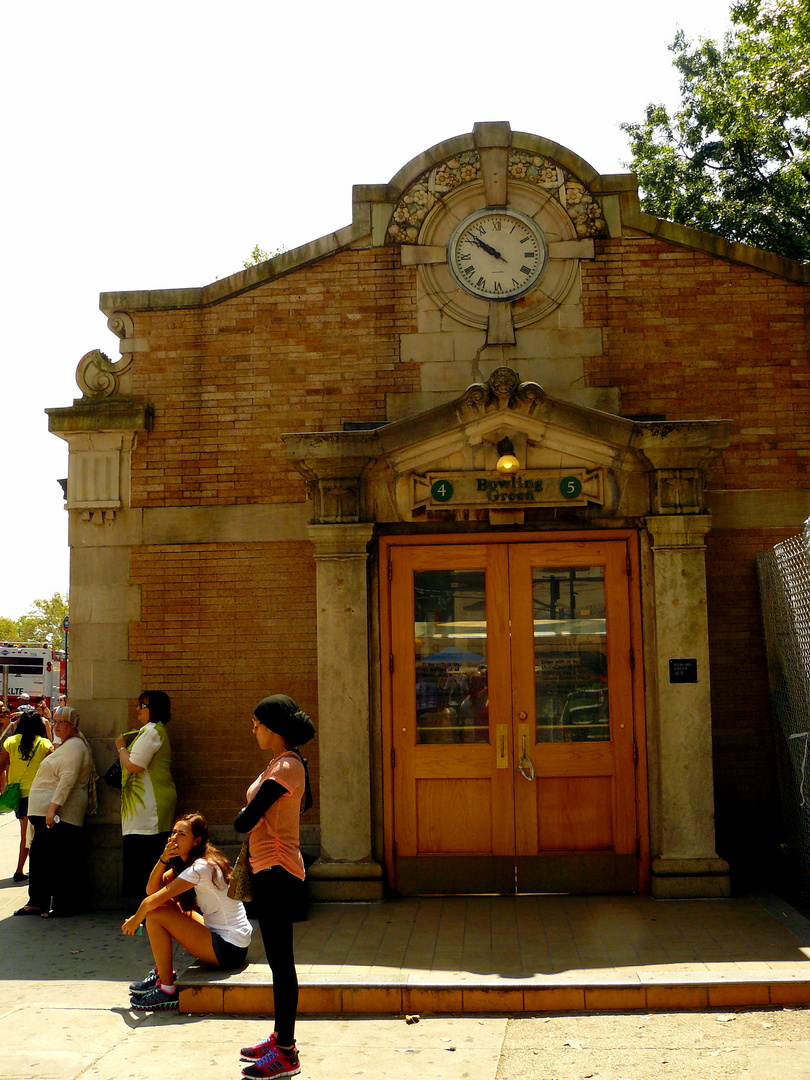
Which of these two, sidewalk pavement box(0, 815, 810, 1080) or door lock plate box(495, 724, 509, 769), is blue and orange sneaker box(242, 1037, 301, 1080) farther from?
door lock plate box(495, 724, 509, 769)

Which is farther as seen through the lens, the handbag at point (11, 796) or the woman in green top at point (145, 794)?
the handbag at point (11, 796)

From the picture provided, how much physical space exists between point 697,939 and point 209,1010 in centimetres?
322

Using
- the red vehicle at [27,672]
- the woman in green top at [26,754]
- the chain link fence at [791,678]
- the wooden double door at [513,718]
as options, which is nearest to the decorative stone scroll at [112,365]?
the wooden double door at [513,718]

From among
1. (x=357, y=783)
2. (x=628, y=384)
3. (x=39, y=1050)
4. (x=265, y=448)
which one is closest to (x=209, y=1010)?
(x=39, y=1050)

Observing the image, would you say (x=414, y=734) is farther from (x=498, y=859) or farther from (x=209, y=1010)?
(x=209, y=1010)

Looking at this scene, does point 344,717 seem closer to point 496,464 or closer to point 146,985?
point 496,464

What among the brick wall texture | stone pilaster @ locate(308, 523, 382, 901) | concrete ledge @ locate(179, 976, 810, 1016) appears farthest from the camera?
the brick wall texture

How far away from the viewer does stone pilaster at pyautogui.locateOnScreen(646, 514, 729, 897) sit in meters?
7.72

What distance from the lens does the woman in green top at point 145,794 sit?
8.16 meters

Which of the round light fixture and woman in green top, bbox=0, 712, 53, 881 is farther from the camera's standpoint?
woman in green top, bbox=0, 712, 53, 881

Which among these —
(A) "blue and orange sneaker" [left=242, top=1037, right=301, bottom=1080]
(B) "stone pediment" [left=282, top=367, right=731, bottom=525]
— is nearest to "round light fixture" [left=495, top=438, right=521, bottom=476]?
(B) "stone pediment" [left=282, top=367, right=731, bottom=525]

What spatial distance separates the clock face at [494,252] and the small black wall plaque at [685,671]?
140 inches

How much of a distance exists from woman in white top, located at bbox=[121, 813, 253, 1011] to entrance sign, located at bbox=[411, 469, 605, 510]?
10.7 feet

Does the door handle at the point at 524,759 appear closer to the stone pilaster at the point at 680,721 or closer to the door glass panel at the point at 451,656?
the door glass panel at the point at 451,656
